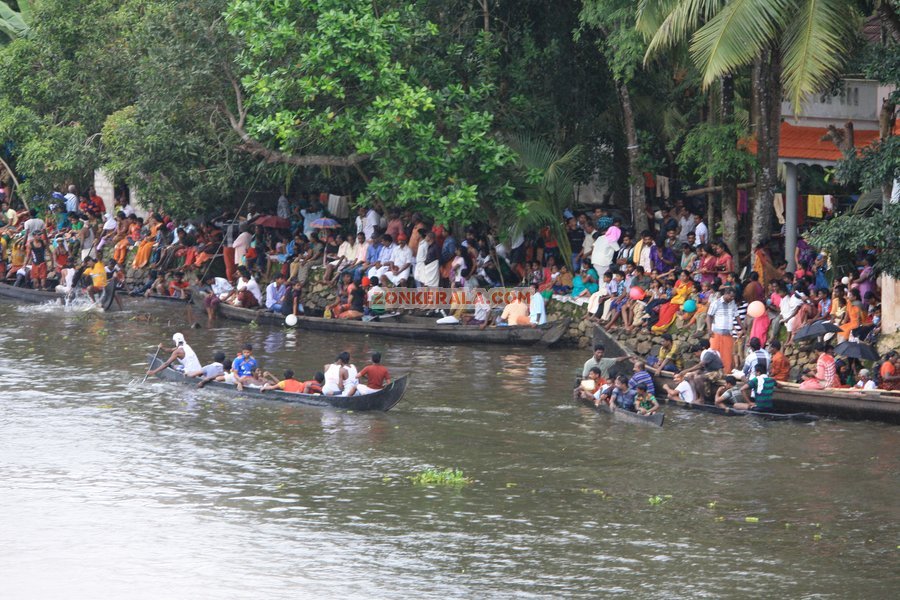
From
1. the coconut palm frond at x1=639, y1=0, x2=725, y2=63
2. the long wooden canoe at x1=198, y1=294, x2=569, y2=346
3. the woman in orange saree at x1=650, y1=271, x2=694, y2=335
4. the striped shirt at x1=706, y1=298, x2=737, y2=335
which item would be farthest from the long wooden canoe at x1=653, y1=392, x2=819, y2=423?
the long wooden canoe at x1=198, y1=294, x2=569, y2=346

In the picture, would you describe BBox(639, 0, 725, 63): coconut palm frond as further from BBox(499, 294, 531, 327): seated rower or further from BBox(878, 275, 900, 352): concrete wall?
BBox(499, 294, 531, 327): seated rower

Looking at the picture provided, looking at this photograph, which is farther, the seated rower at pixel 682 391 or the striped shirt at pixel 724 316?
the striped shirt at pixel 724 316

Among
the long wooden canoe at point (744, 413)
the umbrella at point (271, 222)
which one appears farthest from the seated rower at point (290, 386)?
the umbrella at point (271, 222)

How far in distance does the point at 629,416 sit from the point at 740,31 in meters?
5.40

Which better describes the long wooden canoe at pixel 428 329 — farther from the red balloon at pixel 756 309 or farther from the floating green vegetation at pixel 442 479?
the floating green vegetation at pixel 442 479

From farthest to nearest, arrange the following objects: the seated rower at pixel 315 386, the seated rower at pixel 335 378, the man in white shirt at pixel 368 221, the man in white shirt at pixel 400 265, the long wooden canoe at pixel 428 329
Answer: the man in white shirt at pixel 368 221, the man in white shirt at pixel 400 265, the long wooden canoe at pixel 428 329, the seated rower at pixel 315 386, the seated rower at pixel 335 378

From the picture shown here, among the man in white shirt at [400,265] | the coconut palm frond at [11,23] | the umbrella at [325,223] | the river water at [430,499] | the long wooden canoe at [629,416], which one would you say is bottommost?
the river water at [430,499]

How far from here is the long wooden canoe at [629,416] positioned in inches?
Answer: 734

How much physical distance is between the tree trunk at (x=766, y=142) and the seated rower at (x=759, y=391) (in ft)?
15.1

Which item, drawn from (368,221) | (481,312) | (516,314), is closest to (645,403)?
(516,314)

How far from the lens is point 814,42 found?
704 inches

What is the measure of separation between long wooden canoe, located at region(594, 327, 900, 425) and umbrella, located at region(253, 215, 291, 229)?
1446cm

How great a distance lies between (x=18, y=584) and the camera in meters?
13.1

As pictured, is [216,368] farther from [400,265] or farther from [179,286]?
[179,286]
